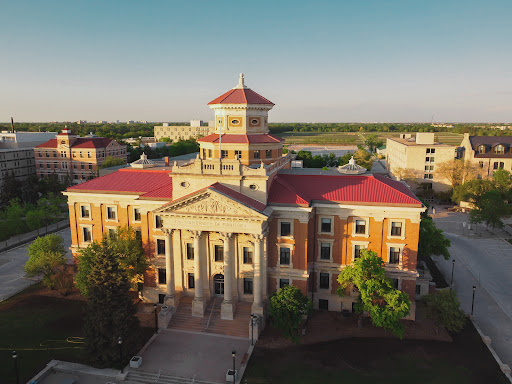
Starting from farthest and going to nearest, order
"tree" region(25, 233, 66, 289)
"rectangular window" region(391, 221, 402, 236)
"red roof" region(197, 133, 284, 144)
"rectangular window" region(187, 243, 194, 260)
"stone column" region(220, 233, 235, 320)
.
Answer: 1. "tree" region(25, 233, 66, 289)
2. "red roof" region(197, 133, 284, 144)
3. "rectangular window" region(187, 243, 194, 260)
4. "rectangular window" region(391, 221, 402, 236)
5. "stone column" region(220, 233, 235, 320)

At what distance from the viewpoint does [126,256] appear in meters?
40.4

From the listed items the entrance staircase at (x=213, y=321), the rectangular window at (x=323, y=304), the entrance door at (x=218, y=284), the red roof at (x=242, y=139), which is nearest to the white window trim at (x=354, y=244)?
the rectangular window at (x=323, y=304)

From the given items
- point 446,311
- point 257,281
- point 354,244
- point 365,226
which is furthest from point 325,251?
point 446,311

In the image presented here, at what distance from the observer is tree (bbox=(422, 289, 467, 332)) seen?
36281 mm

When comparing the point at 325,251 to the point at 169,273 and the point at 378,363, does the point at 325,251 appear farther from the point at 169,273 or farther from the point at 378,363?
the point at 169,273

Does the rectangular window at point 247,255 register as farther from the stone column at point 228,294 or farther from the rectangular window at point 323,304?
the rectangular window at point 323,304

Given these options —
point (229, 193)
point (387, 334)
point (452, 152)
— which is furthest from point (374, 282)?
point (452, 152)

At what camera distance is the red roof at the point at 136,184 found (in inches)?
1706

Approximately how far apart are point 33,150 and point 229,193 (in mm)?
91763

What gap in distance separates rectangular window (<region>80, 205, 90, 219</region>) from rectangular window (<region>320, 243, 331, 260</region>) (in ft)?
95.7

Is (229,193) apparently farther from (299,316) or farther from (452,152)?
(452,152)

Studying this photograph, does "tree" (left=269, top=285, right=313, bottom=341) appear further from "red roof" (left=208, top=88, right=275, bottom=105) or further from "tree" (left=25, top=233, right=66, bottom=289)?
"tree" (left=25, top=233, right=66, bottom=289)

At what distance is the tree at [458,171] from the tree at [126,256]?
3164 inches

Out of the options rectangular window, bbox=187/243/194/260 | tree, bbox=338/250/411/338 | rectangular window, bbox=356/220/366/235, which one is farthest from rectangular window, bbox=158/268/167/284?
rectangular window, bbox=356/220/366/235
